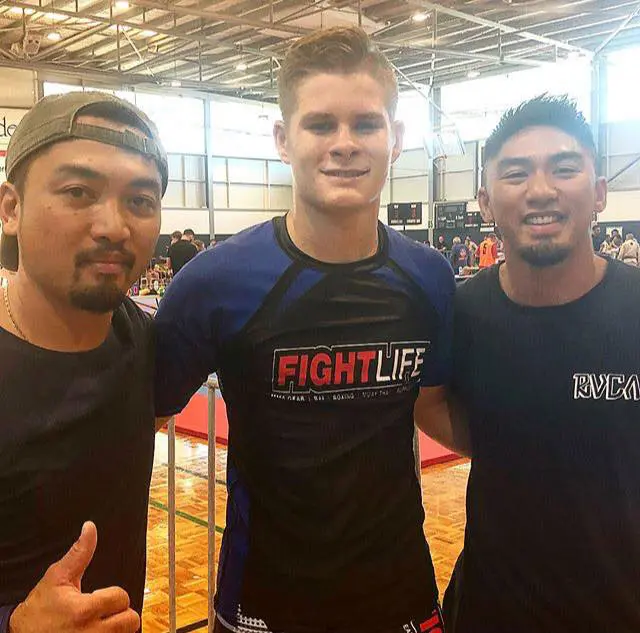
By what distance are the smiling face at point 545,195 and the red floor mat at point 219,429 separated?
13.3 feet

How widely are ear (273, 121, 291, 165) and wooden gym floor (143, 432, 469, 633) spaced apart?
2.75 m

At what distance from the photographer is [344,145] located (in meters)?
1.89

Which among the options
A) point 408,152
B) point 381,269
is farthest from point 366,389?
point 408,152

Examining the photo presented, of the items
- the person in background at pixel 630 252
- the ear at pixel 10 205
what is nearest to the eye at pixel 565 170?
the ear at pixel 10 205

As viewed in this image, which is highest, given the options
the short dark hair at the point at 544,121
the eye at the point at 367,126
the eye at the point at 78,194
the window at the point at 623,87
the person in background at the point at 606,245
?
the window at the point at 623,87

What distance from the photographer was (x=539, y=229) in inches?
83.3

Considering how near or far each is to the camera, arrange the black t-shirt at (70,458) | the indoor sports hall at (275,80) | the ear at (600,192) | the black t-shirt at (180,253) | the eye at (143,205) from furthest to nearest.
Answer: the indoor sports hall at (275,80) → the black t-shirt at (180,253) → the ear at (600,192) → the eye at (143,205) → the black t-shirt at (70,458)

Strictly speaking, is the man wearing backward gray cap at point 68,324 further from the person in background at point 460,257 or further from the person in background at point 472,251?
the person in background at point 472,251

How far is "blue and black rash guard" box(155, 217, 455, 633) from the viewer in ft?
6.33

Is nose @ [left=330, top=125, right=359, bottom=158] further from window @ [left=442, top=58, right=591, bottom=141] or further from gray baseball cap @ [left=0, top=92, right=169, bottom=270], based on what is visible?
window @ [left=442, top=58, right=591, bottom=141]

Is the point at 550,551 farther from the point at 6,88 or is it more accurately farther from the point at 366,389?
the point at 6,88

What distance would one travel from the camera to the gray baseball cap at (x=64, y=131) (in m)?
1.54

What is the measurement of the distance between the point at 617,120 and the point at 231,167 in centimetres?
1307

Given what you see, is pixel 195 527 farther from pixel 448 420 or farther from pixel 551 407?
pixel 551 407
